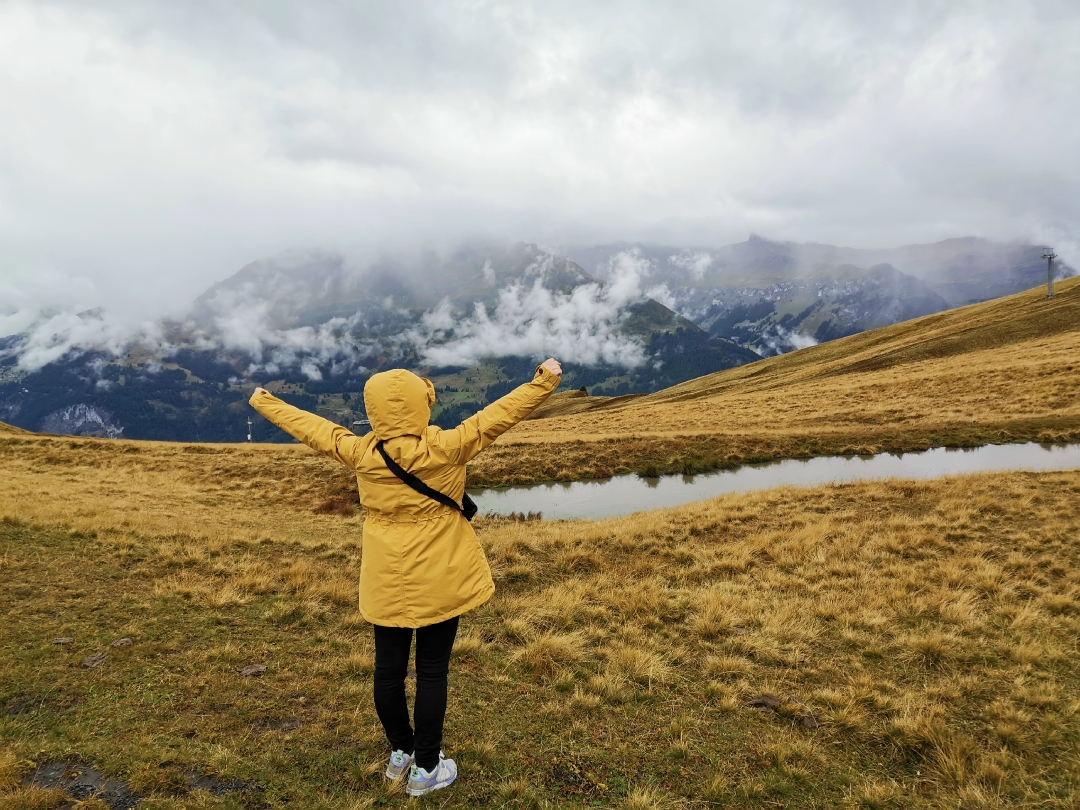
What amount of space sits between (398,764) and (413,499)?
10.2 feet

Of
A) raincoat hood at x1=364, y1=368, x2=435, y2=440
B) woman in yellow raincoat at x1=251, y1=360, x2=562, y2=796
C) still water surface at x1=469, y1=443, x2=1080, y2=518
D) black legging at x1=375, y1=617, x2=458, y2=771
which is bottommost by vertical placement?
still water surface at x1=469, y1=443, x2=1080, y2=518

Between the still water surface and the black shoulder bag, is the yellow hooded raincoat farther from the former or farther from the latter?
the still water surface

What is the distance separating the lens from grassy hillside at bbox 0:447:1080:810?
613 cm

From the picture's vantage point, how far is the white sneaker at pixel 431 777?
576 centimetres

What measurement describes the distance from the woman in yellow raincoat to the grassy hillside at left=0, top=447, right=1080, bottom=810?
150 centimetres

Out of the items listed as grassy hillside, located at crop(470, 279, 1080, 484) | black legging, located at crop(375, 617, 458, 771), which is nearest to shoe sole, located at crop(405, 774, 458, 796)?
black legging, located at crop(375, 617, 458, 771)

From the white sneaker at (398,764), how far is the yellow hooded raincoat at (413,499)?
6.13 ft

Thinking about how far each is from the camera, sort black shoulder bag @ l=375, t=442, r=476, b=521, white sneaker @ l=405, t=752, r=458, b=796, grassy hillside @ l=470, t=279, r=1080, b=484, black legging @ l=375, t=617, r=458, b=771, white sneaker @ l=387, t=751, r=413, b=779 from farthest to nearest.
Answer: grassy hillside @ l=470, t=279, r=1080, b=484 → white sneaker @ l=387, t=751, r=413, b=779 → white sneaker @ l=405, t=752, r=458, b=796 → black legging @ l=375, t=617, r=458, b=771 → black shoulder bag @ l=375, t=442, r=476, b=521

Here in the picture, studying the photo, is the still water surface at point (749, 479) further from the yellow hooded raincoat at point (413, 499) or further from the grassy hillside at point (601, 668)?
the yellow hooded raincoat at point (413, 499)

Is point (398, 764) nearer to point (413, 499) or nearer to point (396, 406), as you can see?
point (413, 499)

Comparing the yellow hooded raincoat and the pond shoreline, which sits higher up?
the yellow hooded raincoat

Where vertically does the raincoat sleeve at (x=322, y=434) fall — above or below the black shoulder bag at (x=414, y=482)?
above

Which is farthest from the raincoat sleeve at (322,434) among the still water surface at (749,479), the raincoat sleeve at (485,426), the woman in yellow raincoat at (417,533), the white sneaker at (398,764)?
the still water surface at (749,479)

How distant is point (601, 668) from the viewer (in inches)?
349
